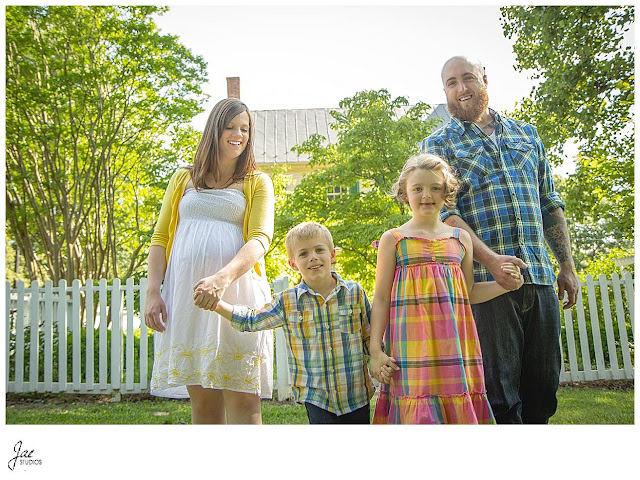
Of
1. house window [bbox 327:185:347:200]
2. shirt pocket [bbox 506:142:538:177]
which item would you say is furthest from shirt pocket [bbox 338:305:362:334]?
house window [bbox 327:185:347:200]

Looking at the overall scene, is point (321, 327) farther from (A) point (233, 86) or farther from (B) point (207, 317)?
(A) point (233, 86)

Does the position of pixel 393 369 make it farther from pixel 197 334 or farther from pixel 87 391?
pixel 87 391

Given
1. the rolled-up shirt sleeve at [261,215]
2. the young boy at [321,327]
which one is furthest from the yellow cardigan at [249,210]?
the young boy at [321,327]

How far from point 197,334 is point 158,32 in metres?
6.55

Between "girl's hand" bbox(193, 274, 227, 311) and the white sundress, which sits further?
the white sundress

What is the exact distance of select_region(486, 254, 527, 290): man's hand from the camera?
5.46 feet

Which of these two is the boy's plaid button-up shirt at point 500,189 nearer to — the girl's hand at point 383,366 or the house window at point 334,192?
the girl's hand at point 383,366

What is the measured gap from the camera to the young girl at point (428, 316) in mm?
1611

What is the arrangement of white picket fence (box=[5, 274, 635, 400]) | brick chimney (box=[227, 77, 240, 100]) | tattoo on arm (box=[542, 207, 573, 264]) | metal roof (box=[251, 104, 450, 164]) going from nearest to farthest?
1. tattoo on arm (box=[542, 207, 573, 264])
2. white picket fence (box=[5, 274, 635, 400])
3. brick chimney (box=[227, 77, 240, 100])
4. metal roof (box=[251, 104, 450, 164])

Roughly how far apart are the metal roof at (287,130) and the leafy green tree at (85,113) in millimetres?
4171

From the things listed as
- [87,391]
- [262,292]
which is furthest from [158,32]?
[262,292]

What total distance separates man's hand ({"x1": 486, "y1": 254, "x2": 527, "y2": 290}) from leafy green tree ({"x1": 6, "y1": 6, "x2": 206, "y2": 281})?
20.7ft

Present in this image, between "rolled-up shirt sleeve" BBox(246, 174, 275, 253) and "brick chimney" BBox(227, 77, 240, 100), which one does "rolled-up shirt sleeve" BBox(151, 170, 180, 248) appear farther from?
"brick chimney" BBox(227, 77, 240, 100)

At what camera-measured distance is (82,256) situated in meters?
8.41
